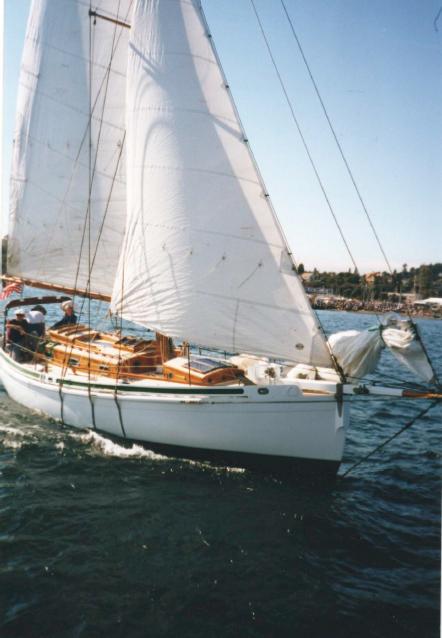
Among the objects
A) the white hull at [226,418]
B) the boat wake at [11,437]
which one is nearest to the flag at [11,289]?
the boat wake at [11,437]

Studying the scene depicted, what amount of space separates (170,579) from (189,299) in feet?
16.8

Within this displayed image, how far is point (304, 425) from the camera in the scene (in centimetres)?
835

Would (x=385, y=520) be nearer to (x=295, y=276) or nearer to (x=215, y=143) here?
(x=295, y=276)

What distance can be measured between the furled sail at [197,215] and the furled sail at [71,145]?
2.73 metres

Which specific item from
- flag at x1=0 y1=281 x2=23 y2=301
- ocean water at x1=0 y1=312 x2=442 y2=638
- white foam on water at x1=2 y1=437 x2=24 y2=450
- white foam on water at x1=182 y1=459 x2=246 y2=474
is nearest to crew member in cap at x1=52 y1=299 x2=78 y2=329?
flag at x1=0 y1=281 x2=23 y2=301

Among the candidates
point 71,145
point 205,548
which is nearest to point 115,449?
point 205,548

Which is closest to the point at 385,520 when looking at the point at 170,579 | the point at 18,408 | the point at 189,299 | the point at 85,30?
the point at 170,579

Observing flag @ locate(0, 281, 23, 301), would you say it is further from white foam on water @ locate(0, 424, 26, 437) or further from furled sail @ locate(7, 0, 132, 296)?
white foam on water @ locate(0, 424, 26, 437)

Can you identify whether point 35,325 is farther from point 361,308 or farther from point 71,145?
point 361,308

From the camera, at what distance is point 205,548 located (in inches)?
262

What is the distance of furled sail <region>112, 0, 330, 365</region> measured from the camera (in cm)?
843

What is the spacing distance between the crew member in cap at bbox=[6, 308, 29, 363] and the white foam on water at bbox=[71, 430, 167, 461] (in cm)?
416

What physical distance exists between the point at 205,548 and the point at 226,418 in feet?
8.49

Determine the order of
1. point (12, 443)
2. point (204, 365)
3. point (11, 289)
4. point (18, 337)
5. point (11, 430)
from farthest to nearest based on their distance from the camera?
point (11, 289)
point (18, 337)
point (11, 430)
point (12, 443)
point (204, 365)
